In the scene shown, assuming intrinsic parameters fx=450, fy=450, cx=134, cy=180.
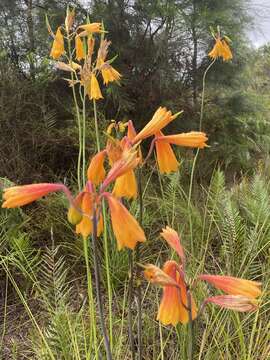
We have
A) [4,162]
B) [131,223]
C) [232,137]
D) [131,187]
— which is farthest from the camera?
[232,137]

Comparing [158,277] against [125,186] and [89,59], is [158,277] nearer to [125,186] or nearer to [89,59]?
[125,186]

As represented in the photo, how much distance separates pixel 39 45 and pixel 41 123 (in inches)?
46.4

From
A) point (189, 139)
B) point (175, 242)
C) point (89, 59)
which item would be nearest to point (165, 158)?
point (189, 139)

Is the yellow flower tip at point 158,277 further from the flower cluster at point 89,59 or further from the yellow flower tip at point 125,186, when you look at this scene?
the flower cluster at point 89,59

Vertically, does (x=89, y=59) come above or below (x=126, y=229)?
above

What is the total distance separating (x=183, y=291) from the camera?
924mm

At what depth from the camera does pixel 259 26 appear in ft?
17.0

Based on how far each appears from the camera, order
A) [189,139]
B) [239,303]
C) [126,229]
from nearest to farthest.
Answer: [126,229], [239,303], [189,139]

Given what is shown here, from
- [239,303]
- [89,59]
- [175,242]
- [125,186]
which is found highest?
[89,59]

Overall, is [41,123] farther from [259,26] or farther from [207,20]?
[259,26]

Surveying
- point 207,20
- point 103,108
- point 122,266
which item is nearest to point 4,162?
point 103,108

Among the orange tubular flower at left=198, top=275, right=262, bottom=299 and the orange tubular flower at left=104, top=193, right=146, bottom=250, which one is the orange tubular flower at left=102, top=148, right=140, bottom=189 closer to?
the orange tubular flower at left=104, top=193, right=146, bottom=250

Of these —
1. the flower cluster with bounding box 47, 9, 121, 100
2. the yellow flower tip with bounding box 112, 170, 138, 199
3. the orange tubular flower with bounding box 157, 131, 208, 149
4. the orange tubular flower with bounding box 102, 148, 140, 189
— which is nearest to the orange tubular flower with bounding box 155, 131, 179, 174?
the orange tubular flower with bounding box 157, 131, 208, 149

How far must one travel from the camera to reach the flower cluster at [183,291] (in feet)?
2.79
